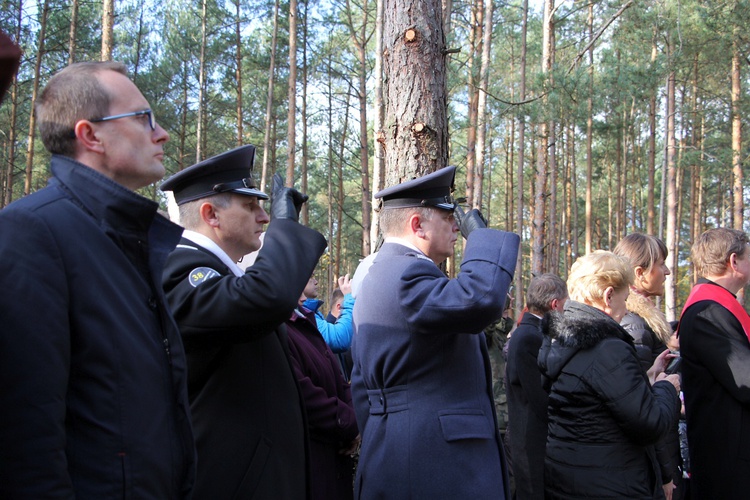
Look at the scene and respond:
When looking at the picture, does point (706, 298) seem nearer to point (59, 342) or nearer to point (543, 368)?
point (543, 368)

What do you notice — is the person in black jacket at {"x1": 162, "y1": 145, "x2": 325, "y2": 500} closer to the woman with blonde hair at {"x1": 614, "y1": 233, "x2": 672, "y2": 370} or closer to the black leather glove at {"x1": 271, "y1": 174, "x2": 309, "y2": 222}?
the black leather glove at {"x1": 271, "y1": 174, "x2": 309, "y2": 222}

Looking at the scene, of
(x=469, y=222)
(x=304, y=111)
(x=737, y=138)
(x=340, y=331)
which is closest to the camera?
(x=469, y=222)

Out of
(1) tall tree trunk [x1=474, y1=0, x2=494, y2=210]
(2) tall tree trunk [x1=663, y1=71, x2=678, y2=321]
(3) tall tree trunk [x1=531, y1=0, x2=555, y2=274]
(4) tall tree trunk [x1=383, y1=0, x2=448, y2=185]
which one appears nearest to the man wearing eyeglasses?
(4) tall tree trunk [x1=383, y1=0, x2=448, y2=185]

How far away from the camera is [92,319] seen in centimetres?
151

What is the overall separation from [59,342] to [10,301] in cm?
13

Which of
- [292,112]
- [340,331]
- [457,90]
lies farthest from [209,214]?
[457,90]

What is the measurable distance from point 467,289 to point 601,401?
1.05m

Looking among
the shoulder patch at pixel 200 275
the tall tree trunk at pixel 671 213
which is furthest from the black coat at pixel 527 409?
the tall tree trunk at pixel 671 213

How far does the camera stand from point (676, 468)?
4137 mm

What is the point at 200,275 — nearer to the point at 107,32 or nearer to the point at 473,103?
the point at 107,32

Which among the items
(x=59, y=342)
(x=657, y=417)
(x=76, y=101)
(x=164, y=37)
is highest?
(x=164, y=37)

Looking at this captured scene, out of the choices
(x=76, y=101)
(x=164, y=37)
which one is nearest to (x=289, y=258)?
(x=76, y=101)

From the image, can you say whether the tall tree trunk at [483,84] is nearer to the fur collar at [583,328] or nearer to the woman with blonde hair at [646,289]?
the woman with blonde hair at [646,289]

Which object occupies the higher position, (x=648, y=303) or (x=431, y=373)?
(x=648, y=303)
